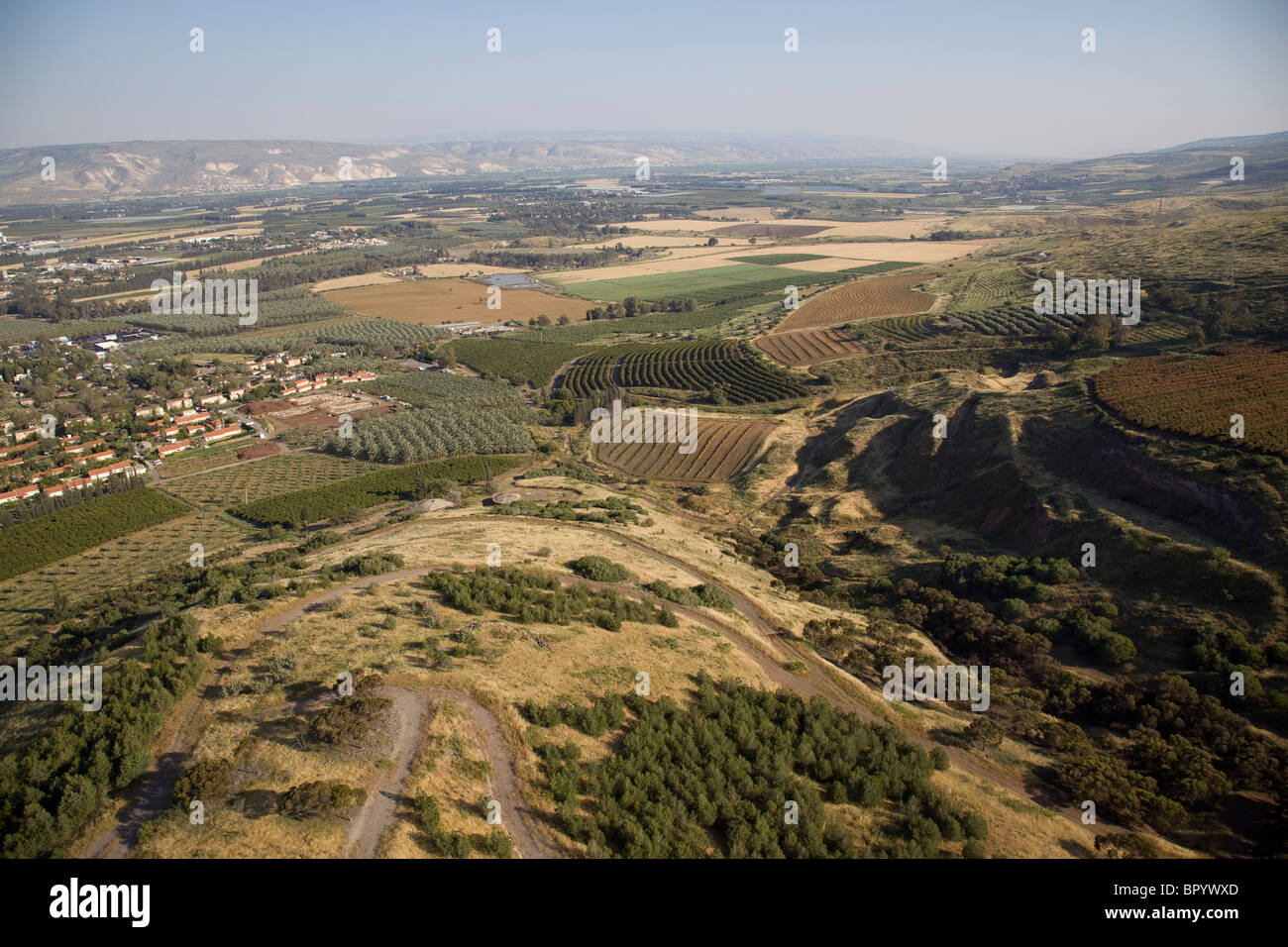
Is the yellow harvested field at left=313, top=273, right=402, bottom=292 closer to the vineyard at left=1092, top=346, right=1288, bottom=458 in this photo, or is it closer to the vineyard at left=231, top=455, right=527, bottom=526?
the vineyard at left=231, top=455, right=527, bottom=526

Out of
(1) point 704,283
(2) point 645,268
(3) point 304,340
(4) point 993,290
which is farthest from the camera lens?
(2) point 645,268

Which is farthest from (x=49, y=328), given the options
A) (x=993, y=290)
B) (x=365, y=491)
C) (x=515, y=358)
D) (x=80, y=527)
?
(x=993, y=290)

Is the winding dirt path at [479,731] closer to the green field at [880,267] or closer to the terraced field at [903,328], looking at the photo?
the terraced field at [903,328]

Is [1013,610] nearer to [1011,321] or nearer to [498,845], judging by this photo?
[498,845]

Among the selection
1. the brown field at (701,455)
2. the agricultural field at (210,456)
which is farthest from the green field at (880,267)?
the agricultural field at (210,456)

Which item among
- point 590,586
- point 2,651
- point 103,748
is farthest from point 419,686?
point 2,651

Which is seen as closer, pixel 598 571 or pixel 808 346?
pixel 598 571
